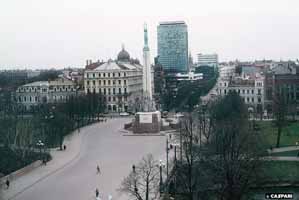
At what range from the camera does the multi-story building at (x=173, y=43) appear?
174m

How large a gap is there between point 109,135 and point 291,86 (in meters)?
33.5

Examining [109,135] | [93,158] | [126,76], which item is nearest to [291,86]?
[126,76]

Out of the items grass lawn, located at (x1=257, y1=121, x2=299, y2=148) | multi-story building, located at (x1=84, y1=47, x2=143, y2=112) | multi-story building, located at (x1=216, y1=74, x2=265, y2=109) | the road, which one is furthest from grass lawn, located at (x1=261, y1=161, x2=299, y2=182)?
multi-story building, located at (x1=84, y1=47, x2=143, y2=112)

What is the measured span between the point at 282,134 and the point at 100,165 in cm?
1955

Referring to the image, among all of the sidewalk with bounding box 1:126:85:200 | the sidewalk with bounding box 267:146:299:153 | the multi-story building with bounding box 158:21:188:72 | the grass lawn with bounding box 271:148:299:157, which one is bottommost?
the sidewalk with bounding box 1:126:85:200

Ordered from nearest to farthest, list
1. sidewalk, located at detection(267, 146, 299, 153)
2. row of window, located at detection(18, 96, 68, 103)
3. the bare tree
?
the bare tree
sidewalk, located at detection(267, 146, 299, 153)
row of window, located at detection(18, 96, 68, 103)

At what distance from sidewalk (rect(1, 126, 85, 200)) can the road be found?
378mm

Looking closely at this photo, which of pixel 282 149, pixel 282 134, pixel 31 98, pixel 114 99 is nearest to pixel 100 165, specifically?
pixel 282 149

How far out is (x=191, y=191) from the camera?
21.4m

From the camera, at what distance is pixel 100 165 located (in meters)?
34.7

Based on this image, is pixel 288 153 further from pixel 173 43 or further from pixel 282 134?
pixel 173 43

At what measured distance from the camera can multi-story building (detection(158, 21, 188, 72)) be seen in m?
174

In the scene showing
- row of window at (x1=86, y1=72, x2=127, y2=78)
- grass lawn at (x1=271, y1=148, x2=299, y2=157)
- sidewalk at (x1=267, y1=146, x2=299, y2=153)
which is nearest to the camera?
grass lawn at (x1=271, y1=148, x2=299, y2=157)

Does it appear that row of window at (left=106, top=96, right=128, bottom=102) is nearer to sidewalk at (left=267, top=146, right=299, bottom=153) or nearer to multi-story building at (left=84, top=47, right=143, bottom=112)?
multi-story building at (left=84, top=47, right=143, bottom=112)
